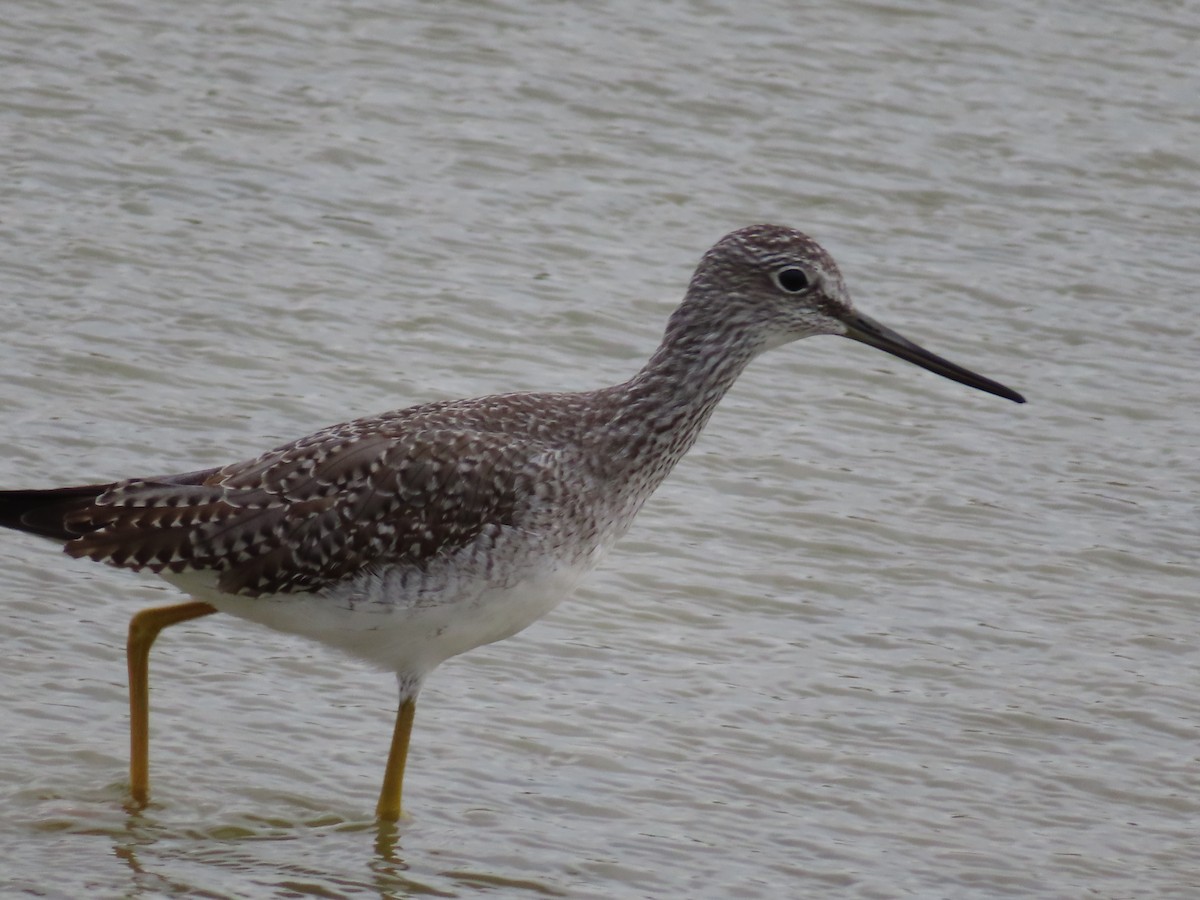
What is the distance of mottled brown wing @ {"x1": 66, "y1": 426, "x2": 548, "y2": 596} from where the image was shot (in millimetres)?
7824

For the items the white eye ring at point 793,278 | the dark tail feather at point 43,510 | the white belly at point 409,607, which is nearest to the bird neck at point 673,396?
the white eye ring at point 793,278

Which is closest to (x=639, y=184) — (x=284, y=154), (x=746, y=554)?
(x=284, y=154)

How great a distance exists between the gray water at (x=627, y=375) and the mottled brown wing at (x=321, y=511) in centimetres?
112

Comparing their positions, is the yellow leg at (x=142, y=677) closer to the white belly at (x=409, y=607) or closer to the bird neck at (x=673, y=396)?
the white belly at (x=409, y=607)

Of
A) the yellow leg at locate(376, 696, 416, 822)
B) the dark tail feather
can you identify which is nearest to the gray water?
the yellow leg at locate(376, 696, 416, 822)

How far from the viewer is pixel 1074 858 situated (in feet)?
27.8

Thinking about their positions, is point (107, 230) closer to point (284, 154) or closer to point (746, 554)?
point (284, 154)

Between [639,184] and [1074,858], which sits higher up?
[639,184]

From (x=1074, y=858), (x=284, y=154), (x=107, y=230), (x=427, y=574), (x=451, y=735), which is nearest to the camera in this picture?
(x=427, y=574)

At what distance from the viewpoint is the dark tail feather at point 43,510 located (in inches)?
313

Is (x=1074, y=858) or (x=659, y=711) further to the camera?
(x=659, y=711)

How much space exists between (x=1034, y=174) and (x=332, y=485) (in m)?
9.36

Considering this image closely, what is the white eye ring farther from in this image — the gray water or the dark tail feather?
the dark tail feather

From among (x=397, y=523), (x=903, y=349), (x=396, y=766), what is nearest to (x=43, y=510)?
(x=397, y=523)
